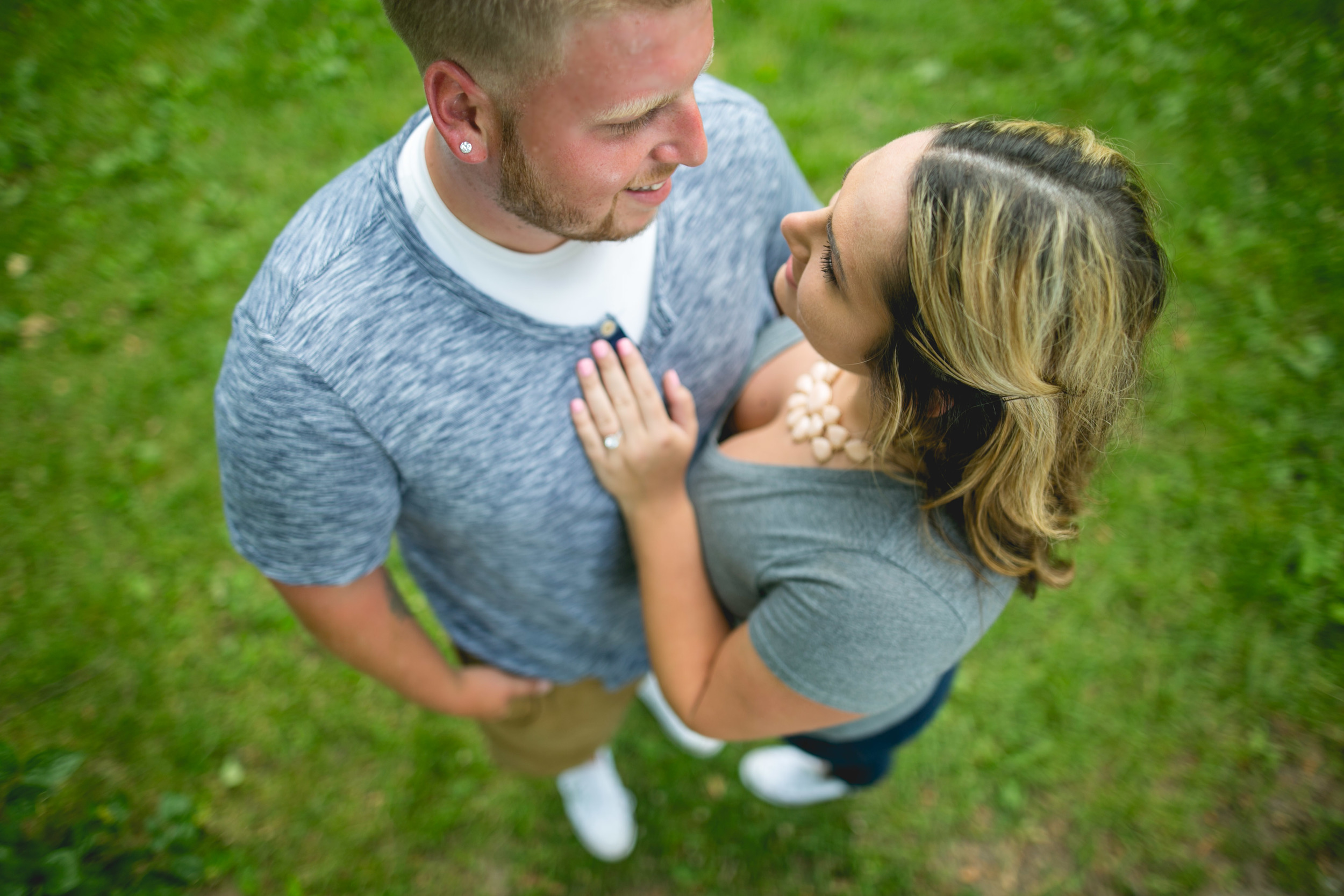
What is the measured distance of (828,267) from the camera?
61.7 inches

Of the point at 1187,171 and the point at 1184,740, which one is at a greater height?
the point at 1187,171

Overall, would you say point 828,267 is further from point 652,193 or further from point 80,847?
point 80,847

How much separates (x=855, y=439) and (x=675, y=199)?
0.73m

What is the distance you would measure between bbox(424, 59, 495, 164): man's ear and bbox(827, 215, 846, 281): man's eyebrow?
706 millimetres

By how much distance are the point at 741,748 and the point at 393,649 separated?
1964 millimetres

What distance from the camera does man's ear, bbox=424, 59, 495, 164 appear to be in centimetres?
140

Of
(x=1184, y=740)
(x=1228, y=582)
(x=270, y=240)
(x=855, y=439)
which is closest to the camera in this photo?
(x=855, y=439)

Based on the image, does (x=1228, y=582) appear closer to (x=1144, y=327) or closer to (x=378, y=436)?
(x=1144, y=327)

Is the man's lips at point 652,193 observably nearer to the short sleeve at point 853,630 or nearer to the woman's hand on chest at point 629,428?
the woman's hand on chest at point 629,428

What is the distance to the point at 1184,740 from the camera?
3277 mm

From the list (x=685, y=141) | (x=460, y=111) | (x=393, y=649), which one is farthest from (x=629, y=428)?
(x=393, y=649)

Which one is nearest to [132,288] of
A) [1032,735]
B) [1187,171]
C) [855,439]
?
[855,439]

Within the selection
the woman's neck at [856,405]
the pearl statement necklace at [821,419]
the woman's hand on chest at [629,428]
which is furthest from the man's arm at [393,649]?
the woman's neck at [856,405]

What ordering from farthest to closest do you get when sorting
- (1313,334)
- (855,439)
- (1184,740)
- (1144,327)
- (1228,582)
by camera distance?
(1313,334)
(1228,582)
(1184,740)
(855,439)
(1144,327)
